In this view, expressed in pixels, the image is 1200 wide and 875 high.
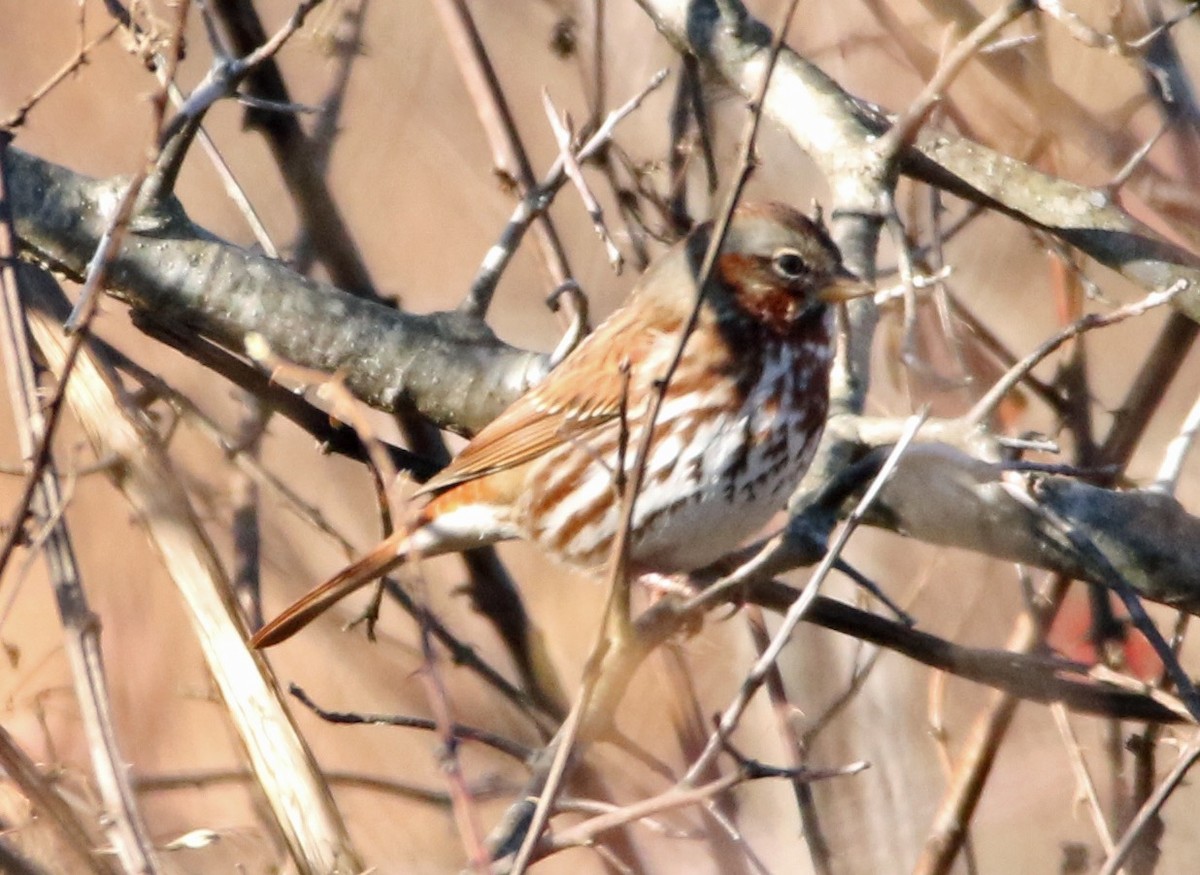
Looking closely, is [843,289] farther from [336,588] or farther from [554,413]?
[336,588]

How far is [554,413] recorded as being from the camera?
149 inches

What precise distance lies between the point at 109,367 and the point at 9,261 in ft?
1.50

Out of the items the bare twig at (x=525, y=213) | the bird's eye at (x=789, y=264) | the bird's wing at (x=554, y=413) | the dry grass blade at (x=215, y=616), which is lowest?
the dry grass blade at (x=215, y=616)

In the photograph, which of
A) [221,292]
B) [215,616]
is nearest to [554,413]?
[221,292]

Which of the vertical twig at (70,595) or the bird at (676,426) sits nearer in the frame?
the vertical twig at (70,595)

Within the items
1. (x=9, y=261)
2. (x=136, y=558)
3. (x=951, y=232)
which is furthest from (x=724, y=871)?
(x=136, y=558)

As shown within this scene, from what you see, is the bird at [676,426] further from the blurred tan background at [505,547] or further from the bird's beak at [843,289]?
the blurred tan background at [505,547]

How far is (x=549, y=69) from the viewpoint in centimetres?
639

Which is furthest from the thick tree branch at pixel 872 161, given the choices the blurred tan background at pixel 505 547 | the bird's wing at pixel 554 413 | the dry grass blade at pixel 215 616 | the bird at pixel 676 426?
the dry grass blade at pixel 215 616

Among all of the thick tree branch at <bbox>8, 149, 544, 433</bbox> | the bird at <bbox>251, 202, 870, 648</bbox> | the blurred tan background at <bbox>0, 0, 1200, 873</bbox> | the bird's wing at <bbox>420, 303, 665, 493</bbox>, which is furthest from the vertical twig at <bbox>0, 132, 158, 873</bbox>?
the bird's wing at <bbox>420, 303, 665, 493</bbox>

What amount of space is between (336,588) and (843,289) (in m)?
1.39

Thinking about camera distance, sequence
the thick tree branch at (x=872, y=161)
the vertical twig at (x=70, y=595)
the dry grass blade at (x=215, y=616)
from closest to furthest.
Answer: the vertical twig at (x=70, y=595), the dry grass blade at (x=215, y=616), the thick tree branch at (x=872, y=161)

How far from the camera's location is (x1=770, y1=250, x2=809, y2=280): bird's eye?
3.65 m

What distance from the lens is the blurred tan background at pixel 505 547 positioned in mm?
4348
